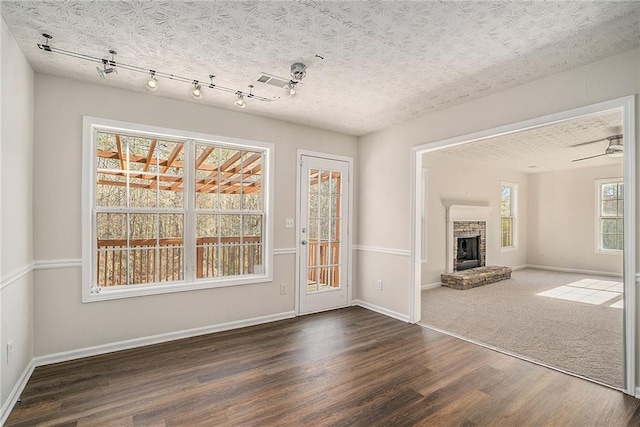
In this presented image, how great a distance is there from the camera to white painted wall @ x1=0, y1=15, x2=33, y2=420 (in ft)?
7.01

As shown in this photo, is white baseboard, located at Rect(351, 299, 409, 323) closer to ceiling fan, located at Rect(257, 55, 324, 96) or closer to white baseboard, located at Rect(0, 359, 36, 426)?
ceiling fan, located at Rect(257, 55, 324, 96)

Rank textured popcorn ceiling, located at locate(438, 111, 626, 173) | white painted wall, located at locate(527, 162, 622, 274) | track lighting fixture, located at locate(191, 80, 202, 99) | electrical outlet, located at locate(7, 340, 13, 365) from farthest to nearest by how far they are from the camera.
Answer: white painted wall, located at locate(527, 162, 622, 274), textured popcorn ceiling, located at locate(438, 111, 626, 173), track lighting fixture, located at locate(191, 80, 202, 99), electrical outlet, located at locate(7, 340, 13, 365)

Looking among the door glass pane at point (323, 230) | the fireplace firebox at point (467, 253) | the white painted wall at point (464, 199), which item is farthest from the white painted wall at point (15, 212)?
the fireplace firebox at point (467, 253)

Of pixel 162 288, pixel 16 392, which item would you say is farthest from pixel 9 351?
pixel 162 288

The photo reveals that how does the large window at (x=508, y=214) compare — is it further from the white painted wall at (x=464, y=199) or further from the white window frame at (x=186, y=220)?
the white window frame at (x=186, y=220)

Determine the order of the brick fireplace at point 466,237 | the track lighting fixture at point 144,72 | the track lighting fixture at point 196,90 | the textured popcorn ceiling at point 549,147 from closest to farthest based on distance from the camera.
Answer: the track lighting fixture at point 144,72, the track lighting fixture at point 196,90, the textured popcorn ceiling at point 549,147, the brick fireplace at point 466,237

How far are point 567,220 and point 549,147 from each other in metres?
3.51

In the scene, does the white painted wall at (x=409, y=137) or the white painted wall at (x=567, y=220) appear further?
the white painted wall at (x=567, y=220)

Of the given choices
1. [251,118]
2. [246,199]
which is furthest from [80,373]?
[251,118]

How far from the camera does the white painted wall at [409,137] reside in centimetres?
260

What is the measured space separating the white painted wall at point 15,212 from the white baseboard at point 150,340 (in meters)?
0.20

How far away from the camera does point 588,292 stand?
5.83m

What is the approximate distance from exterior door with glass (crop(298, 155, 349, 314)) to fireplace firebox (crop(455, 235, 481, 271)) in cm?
333

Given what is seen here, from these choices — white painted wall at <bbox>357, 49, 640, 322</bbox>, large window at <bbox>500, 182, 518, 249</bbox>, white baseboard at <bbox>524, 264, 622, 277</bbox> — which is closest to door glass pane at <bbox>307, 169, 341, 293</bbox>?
white painted wall at <bbox>357, 49, 640, 322</bbox>
